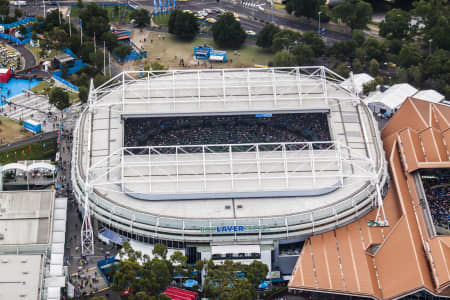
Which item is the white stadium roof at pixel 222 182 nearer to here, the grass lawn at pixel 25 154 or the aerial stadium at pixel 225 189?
the aerial stadium at pixel 225 189

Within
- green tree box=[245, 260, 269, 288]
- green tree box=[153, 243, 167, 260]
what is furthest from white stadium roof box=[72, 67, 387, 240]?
green tree box=[245, 260, 269, 288]

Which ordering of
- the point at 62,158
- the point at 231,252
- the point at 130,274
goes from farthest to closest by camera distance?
1. the point at 62,158
2. the point at 231,252
3. the point at 130,274

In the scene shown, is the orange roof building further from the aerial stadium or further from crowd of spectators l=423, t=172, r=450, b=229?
the aerial stadium

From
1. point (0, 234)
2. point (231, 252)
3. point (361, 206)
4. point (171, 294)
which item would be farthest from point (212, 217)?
point (0, 234)

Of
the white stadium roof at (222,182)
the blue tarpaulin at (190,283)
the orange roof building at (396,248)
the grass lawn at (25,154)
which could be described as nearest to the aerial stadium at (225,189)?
the white stadium roof at (222,182)

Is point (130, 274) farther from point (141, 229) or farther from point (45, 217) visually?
point (45, 217)

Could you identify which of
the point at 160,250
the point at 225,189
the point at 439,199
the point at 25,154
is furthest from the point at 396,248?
the point at 25,154
